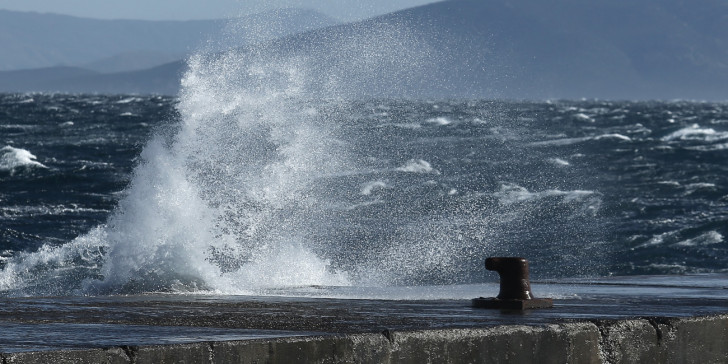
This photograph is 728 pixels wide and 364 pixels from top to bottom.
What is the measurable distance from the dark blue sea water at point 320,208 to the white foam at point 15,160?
97 mm

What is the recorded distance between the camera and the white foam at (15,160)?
1085 inches

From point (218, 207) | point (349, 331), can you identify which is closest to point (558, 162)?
point (218, 207)

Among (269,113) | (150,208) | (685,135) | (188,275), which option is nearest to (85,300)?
(188,275)

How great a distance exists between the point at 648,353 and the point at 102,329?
2.37 meters

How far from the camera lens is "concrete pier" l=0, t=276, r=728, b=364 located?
4766 millimetres

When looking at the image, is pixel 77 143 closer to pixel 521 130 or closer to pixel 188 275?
pixel 521 130

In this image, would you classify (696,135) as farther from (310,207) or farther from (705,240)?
(310,207)

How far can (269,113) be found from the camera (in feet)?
77.1

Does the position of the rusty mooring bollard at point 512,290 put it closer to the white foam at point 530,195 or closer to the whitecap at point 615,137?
the white foam at point 530,195

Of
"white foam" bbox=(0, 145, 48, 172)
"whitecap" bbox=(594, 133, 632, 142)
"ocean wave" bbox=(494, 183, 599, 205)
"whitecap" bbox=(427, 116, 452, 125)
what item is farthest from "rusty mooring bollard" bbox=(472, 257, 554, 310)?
"whitecap" bbox=(594, 133, 632, 142)

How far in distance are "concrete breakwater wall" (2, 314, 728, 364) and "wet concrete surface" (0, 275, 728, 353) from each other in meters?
0.22

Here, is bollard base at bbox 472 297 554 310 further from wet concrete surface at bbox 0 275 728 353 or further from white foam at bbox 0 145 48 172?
white foam at bbox 0 145 48 172

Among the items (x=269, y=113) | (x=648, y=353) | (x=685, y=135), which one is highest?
(x=685, y=135)

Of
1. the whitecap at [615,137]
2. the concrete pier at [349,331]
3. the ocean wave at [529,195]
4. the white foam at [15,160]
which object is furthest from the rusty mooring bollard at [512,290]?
the whitecap at [615,137]
